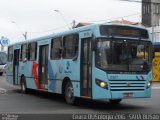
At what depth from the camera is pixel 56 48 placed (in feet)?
62.9

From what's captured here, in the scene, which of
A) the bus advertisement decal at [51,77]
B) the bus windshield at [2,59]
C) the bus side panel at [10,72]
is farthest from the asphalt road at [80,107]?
the bus windshield at [2,59]

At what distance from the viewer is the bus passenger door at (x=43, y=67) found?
20406mm

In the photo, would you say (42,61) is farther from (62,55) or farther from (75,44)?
(75,44)

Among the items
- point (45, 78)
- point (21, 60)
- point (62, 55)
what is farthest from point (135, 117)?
point (21, 60)

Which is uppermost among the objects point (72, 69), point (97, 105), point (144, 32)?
point (144, 32)

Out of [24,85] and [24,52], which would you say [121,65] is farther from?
[24,52]

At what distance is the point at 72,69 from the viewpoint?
1720 cm

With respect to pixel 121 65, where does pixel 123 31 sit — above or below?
above

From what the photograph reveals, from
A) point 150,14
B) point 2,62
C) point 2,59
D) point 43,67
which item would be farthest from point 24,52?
point 150,14

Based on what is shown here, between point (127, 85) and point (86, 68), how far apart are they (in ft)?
5.21

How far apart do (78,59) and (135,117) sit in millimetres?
4046

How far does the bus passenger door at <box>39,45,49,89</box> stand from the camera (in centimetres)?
2041

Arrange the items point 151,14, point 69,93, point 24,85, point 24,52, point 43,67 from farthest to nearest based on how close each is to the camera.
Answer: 1. point 151,14
2. point 24,52
3. point 24,85
4. point 43,67
5. point 69,93

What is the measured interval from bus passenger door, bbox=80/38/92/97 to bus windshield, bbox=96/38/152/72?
0.59 metres
